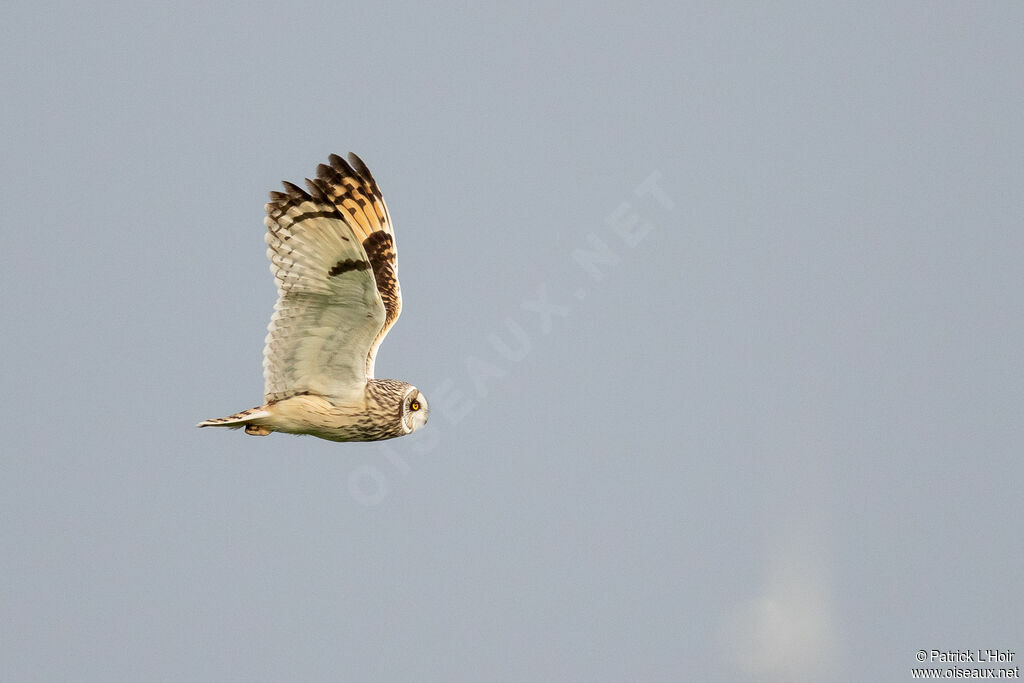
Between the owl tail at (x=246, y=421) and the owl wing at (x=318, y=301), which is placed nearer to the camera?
the owl wing at (x=318, y=301)

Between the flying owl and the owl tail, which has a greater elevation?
the flying owl

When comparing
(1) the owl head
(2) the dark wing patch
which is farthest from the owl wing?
(1) the owl head

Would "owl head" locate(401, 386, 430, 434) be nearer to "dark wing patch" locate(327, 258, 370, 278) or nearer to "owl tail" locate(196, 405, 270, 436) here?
"owl tail" locate(196, 405, 270, 436)

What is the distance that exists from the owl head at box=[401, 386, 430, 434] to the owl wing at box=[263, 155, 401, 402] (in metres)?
0.38

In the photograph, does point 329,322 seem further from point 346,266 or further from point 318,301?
point 346,266

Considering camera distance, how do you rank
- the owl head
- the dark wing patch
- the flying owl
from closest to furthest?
the dark wing patch < the flying owl < the owl head

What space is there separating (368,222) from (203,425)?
2.47 metres

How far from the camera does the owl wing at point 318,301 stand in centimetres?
964

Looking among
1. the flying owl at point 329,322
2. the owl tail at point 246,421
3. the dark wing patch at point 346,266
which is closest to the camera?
the dark wing patch at point 346,266

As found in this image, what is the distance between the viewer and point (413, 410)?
35.1ft

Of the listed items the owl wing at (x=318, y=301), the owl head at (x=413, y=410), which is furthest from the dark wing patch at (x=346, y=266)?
the owl head at (x=413, y=410)

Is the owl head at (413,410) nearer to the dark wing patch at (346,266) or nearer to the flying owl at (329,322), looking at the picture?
the flying owl at (329,322)

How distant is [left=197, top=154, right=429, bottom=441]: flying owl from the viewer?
382 inches

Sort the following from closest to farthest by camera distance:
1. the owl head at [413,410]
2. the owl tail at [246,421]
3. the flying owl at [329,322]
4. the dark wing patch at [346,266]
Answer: the dark wing patch at [346,266] < the flying owl at [329,322] < the owl tail at [246,421] < the owl head at [413,410]
